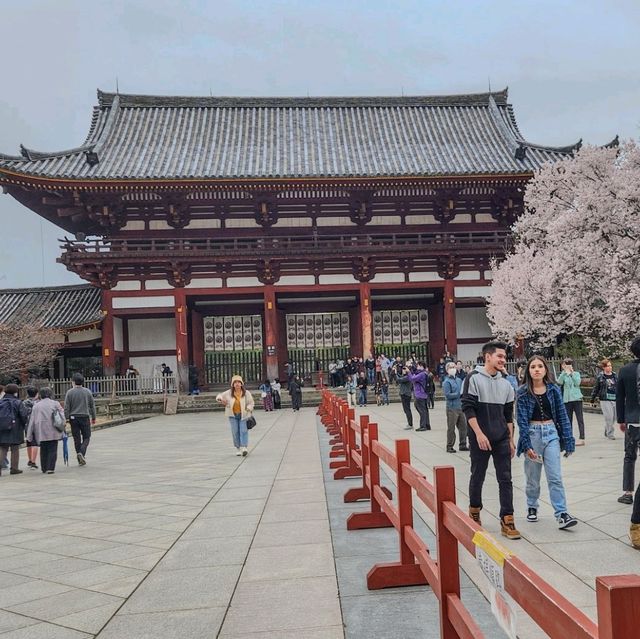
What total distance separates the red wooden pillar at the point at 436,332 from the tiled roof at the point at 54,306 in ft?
47.2

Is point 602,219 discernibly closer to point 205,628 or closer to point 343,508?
point 343,508

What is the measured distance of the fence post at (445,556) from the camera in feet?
9.21

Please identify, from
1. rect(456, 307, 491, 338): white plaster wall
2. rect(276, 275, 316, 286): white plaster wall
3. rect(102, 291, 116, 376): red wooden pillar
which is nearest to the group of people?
rect(102, 291, 116, 376): red wooden pillar

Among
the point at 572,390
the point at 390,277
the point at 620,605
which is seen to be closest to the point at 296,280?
the point at 390,277

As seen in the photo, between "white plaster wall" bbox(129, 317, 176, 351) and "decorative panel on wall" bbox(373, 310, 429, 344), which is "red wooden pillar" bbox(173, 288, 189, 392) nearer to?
"white plaster wall" bbox(129, 317, 176, 351)

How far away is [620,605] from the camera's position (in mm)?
1328

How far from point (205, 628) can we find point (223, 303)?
77.6 ft

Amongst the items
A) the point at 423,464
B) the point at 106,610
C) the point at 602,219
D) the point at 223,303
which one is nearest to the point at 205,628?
the point at 106,610

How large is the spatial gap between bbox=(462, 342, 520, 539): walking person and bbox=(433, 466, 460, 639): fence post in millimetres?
2619

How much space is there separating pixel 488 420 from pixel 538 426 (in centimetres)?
51

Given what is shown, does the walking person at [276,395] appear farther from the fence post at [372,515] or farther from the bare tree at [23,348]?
the fence post at [372,515]

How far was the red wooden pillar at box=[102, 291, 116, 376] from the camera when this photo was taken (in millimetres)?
23438

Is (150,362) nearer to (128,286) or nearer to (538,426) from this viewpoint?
(128,286)

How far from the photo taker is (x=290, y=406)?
23562mm
